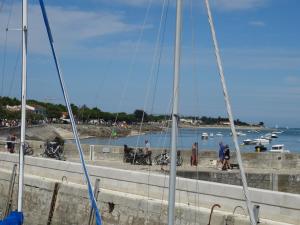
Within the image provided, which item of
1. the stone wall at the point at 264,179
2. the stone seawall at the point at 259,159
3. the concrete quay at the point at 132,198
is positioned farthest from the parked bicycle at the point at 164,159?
the concrete quay at the point at 132,198

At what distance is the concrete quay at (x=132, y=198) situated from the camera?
13.0 meters

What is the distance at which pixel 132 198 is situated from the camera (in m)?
15.8

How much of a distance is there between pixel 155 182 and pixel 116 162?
545 inches

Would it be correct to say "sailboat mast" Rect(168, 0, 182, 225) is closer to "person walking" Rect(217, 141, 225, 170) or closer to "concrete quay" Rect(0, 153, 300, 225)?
"concrete quay" Rect(0, 153, 300, 225)

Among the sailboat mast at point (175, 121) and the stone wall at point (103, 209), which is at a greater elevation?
the sailboat mast at point (175, 121)

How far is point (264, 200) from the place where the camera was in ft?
42.6

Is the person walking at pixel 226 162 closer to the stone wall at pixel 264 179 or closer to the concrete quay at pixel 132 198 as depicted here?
the stone wall at pixel 264 179

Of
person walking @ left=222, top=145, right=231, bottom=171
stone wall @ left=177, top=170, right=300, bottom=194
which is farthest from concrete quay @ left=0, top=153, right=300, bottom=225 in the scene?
person walking @ left=222, top=145, right=231, bottom=171

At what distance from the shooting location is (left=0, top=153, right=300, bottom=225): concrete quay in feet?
42.6

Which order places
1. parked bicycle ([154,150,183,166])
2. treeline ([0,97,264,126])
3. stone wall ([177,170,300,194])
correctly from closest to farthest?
1. stone wall ([177,170,300,194])
2. parked bicycle ([154,150,183,166])
3. treeline ([0,97,264,126])

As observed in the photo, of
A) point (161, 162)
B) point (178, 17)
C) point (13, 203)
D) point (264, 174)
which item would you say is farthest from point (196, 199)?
point (161, 162)

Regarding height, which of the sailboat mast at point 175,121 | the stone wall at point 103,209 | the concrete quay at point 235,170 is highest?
the sailboat mast at point 175,121

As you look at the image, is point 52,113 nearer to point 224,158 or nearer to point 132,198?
point 224,158

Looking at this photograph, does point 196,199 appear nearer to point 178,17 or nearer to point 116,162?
point 178,17
